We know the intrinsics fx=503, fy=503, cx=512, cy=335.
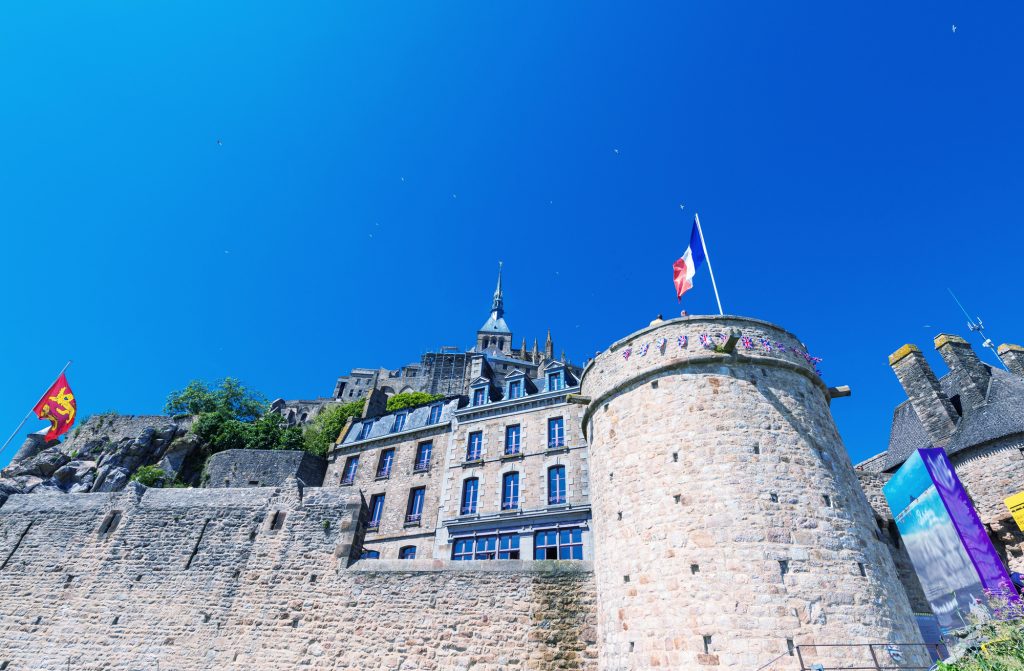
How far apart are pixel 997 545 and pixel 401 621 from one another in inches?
527

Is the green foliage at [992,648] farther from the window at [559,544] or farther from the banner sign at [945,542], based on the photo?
the window at [559,544]

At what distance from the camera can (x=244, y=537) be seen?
11664 mm

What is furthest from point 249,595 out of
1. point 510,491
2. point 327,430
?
point 327,430

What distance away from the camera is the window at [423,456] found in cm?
2112

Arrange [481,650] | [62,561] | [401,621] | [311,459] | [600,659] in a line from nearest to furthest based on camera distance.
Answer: [600,659] → [481,650] → [401,621] → [62,561] → [311,459]

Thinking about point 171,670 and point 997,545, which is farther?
point 997,545

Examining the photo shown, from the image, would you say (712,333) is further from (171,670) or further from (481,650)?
(171,670)

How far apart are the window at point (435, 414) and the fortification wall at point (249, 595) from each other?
34.5 ft

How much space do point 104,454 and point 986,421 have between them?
3758 centimetres

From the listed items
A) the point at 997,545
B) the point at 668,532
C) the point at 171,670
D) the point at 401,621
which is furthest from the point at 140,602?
the point at 997,545

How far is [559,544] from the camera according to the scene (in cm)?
1683

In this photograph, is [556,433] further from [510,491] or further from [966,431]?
[966,431]

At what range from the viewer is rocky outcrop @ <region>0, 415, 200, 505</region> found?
81.0 ft

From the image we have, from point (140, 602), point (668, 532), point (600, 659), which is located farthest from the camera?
point (140, 602)
